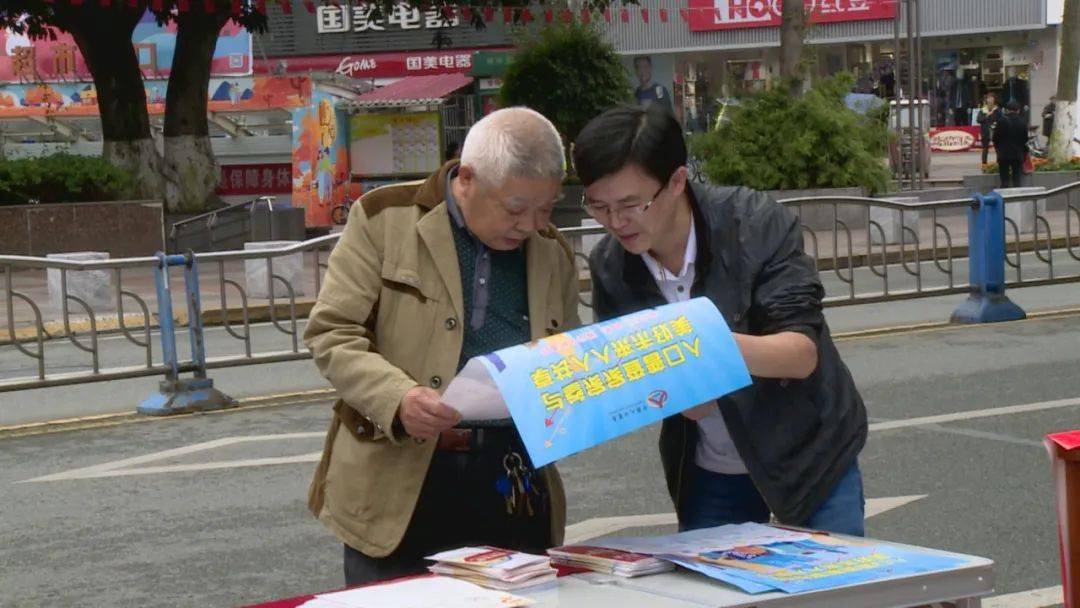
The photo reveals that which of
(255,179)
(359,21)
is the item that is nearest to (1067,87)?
(255,179)

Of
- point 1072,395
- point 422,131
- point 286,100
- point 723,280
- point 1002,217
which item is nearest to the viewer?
point 723,280

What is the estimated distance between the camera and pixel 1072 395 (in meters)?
9.80

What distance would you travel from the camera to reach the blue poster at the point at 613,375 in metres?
2.90

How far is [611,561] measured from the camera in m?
2.96

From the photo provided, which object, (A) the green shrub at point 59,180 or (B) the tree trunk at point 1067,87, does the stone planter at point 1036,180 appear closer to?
(B) the tree trunk at point 1067,87

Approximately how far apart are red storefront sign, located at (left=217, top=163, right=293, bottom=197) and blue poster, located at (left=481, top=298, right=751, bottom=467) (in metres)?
31.9

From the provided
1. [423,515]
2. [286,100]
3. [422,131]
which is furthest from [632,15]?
[423,515]

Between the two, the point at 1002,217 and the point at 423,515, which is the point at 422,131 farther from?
the point at 423,515

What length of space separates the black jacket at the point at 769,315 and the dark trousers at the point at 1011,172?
85.4 ft

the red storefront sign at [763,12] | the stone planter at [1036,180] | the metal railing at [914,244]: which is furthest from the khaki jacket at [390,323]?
the red storefront sign at [763,12]

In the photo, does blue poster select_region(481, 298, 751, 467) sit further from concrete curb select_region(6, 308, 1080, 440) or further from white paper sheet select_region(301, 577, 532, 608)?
concrete curb select_region(6, 308, 1080, 440)

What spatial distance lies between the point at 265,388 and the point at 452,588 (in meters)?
9.02

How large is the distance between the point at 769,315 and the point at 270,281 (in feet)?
28.8

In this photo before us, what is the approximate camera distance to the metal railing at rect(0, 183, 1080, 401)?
10.8 metres
